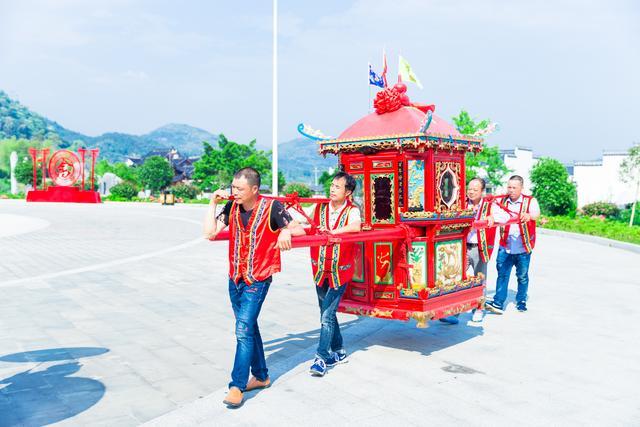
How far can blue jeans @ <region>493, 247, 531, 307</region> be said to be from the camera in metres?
7.96

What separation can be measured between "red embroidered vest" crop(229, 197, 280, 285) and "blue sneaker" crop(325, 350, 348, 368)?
1.40 meters

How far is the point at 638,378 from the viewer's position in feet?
17.5

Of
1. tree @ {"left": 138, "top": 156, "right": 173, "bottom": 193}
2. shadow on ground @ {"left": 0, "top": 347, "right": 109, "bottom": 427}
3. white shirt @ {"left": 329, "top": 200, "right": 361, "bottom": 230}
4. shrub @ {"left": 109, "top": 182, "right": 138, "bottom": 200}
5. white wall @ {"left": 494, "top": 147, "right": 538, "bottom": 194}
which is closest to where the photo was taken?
shadow on ground @ {"left": 0, "top": 347, "right": 109, "bottom": 427}

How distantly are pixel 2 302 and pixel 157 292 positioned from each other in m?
2.15

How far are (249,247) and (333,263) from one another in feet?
3.24

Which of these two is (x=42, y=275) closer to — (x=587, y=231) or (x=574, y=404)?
(x=574, y=404)

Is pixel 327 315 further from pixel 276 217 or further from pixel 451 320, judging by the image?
pixel 451 320

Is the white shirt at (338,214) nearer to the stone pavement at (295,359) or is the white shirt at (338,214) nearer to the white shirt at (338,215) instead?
the white shirt at (338,215)

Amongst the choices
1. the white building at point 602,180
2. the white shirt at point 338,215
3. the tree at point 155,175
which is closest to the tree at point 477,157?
the white building at point 602,180

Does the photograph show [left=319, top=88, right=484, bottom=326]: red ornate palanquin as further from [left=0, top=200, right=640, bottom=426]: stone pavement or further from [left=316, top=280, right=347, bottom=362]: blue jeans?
[left=316, top=280, right=347, bottom=362]: blue jeans

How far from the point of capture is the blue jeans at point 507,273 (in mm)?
7965

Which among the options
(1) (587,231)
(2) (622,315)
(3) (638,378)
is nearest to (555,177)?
(1) (587,231)

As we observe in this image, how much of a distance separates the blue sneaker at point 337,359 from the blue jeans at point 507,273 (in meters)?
3.12

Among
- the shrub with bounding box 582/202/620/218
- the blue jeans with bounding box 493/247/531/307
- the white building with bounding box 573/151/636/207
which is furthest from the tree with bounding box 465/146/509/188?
the blue jeans with bounding box 493/247/531/307
